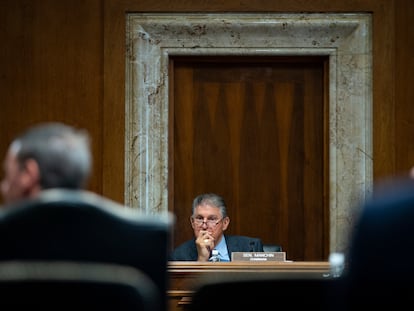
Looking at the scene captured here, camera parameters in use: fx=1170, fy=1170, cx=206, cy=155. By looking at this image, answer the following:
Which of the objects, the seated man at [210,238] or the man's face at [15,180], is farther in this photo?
the seated man at [210,238]

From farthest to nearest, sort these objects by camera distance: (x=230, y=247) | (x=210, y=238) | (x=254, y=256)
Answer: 1. (x=230, y=247)
2. (x=210, y=238)
3. (x=254, y=256)

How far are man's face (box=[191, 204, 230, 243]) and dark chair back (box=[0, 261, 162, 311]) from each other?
535 centimetres

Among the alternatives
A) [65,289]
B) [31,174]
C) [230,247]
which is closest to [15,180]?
[31,174]

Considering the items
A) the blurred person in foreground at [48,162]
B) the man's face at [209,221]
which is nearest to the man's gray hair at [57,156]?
the blurred person in foreground at [48,162]

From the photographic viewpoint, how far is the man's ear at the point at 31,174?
13.2 feet

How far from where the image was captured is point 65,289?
324 centimetres

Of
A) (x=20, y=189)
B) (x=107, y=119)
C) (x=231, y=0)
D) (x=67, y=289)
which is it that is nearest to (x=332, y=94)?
(x=231, y=0)

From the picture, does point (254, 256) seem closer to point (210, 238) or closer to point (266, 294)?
point (210, 238)

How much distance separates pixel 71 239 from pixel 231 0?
5.84 meters

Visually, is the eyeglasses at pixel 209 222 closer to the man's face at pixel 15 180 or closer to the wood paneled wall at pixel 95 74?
the wood paneled wall at pixel 95 74

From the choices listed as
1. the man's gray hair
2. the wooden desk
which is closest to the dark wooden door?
the wooden desk

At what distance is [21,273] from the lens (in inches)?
127

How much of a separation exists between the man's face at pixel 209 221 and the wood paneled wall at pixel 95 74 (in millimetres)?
744

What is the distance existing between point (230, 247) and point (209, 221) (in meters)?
0.26
